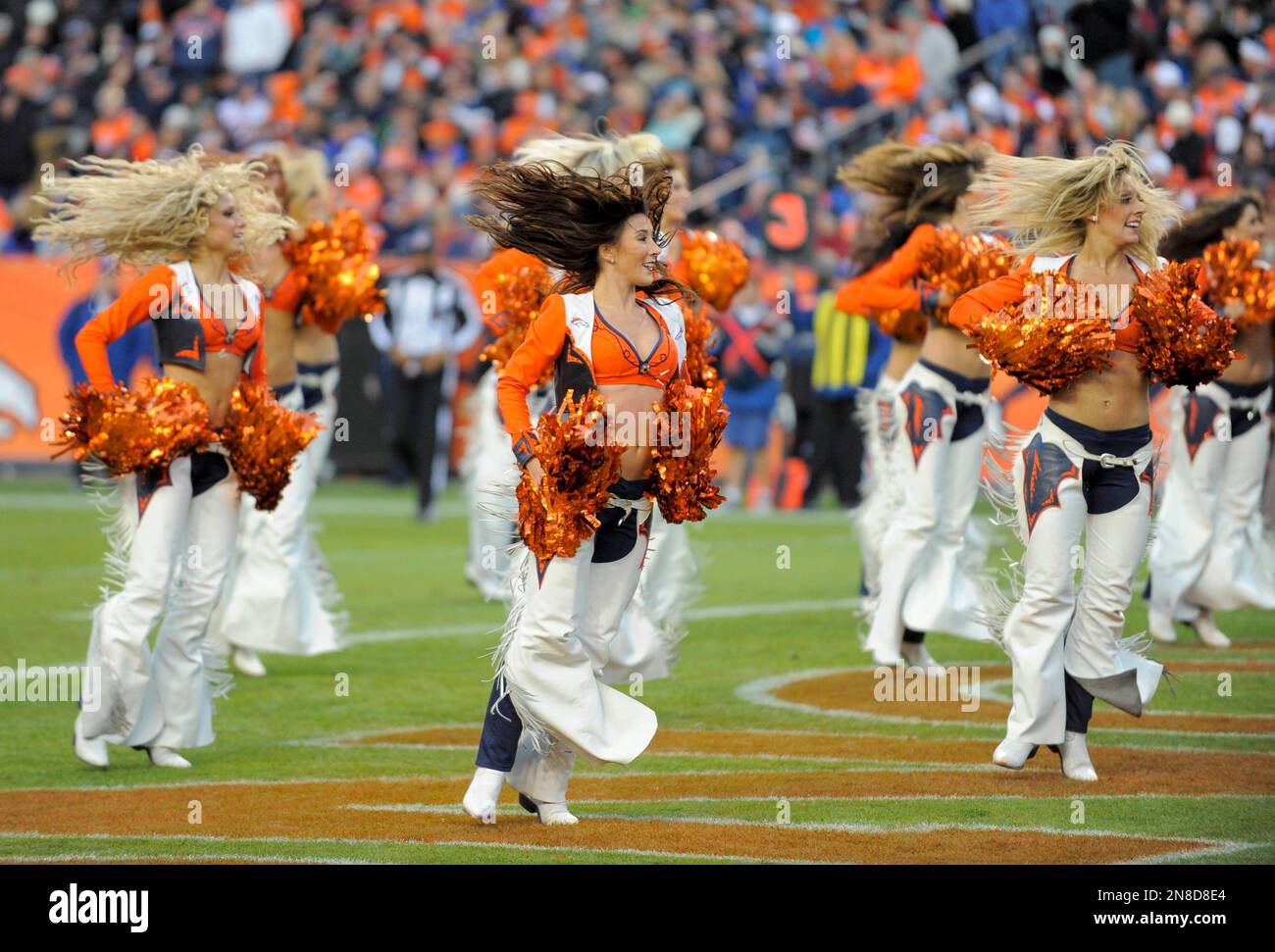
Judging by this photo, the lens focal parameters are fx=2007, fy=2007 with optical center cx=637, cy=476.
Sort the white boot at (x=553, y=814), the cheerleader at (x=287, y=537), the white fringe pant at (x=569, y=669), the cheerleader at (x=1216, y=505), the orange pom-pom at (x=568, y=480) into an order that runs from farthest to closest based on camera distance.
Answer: the cheerleader at (x=1216, y=505)
the cheerleader at (x=287, y=537)
the white boot at (x=553, y=814)
the white fringe pant at (x=569, y=669)
the orange pom-pom at (x=568, y=480)

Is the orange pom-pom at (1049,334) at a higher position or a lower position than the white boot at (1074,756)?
higher

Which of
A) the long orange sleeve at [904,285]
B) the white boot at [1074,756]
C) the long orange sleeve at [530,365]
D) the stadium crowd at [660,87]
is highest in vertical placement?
the stadium crowd at [660,87]

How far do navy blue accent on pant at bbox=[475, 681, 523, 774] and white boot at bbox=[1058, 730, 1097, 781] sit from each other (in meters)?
2.09

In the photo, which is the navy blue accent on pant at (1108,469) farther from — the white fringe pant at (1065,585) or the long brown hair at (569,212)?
the long brown hair at (569,212)

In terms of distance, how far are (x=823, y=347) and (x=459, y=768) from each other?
12766mm

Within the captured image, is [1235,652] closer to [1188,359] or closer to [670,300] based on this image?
[1188,359]

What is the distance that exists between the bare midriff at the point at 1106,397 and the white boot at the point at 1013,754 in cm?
118

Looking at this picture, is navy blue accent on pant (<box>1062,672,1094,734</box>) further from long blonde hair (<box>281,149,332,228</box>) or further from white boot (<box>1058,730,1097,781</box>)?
long blonde hair (<box>281,149,332,228</box>)

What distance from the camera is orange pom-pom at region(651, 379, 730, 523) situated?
6465 millimetres

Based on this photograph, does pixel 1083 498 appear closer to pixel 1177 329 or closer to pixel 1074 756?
pixel 1177 329

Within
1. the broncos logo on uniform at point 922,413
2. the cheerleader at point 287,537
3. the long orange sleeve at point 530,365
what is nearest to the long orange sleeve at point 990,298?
the long orange sleeve at point 530,365

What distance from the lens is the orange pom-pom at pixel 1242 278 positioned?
9633 millimetres

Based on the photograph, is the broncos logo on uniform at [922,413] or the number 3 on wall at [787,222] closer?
the broncos logo on uniform at [922,413]
